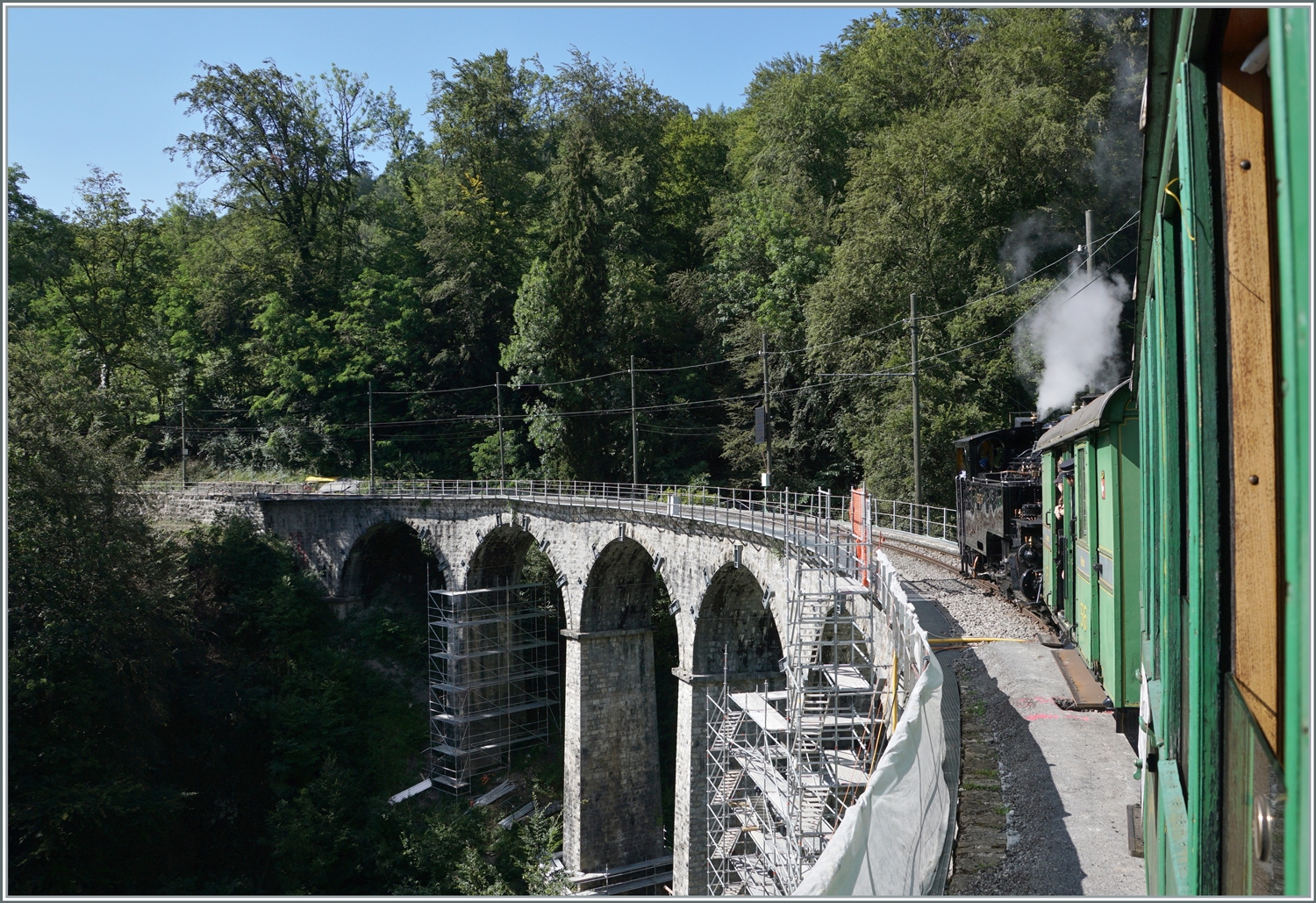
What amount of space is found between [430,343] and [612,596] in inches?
801

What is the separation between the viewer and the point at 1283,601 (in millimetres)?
1711

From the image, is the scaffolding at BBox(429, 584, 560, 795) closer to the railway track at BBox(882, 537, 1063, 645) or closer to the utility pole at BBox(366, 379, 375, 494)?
the utility pole at BBox(366, 379, 375, 494)

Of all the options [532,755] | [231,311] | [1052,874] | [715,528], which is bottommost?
[532,755]

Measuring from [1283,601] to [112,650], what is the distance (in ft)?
71.5

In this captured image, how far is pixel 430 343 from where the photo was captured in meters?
42.1

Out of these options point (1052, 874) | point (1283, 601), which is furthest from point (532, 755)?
point (1283, 601)

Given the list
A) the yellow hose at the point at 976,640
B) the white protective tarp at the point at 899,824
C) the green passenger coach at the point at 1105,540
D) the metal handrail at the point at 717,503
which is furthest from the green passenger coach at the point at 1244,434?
the metal handrail at the point at 717,503

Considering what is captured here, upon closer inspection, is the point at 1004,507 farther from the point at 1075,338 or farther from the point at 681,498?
the point at 681,498

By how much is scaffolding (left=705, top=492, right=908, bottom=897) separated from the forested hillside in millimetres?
8783

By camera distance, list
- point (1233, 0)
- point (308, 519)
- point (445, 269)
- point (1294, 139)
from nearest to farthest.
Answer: point (1294, 139) → point (1233, 0) → point (308, 519) → point (445, 269)

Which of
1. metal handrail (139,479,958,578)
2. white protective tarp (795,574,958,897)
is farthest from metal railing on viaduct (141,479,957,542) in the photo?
white protective tarp (795,574,958,897)

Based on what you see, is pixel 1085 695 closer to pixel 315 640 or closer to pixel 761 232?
pixel 315 640

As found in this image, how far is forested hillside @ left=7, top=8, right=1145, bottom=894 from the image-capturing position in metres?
20.0

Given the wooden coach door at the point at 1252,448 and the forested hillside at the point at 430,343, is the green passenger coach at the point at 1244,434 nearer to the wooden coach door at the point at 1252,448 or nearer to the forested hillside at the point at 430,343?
the wooden coach door at the point at 1252,448
